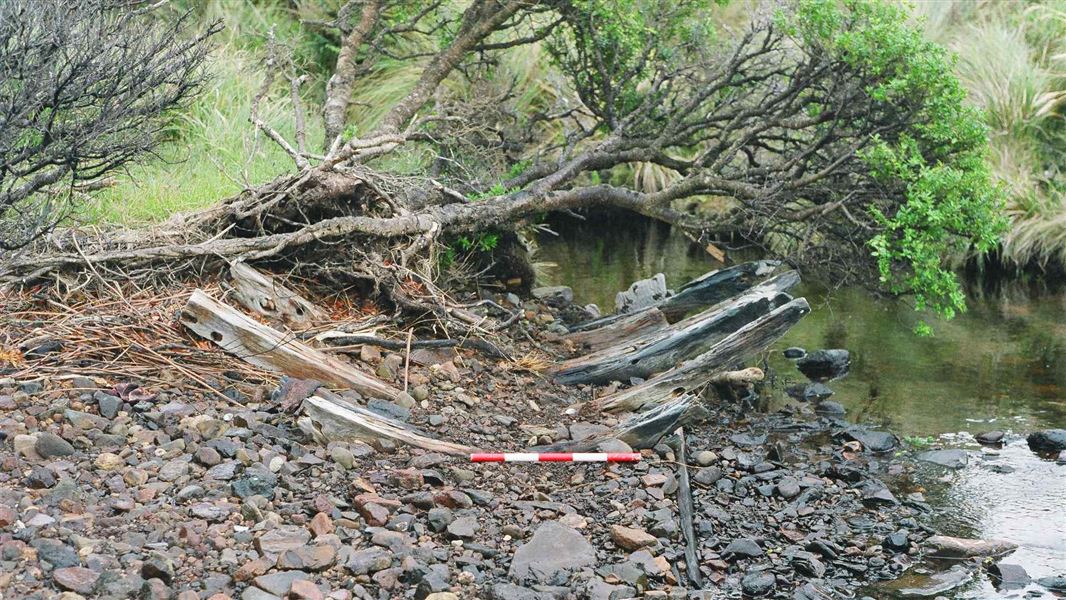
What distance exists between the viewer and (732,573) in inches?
168

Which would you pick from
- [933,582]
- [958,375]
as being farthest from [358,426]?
[958,375]

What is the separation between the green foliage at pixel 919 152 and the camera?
634cm

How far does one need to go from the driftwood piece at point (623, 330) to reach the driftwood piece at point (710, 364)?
76 cm

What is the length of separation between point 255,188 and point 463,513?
2645 millimetres

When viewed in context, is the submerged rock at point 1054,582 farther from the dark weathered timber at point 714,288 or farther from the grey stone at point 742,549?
the dark weathered timber at point 714,288

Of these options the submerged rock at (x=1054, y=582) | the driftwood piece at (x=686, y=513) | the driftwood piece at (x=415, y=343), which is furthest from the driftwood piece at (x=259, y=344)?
A: the submerged rock at (x=1054, y=582)

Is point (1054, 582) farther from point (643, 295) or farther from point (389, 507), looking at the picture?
point (643, 295)

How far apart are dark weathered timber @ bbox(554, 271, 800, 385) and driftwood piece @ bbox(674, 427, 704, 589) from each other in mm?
917

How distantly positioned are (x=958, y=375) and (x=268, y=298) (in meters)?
4.87

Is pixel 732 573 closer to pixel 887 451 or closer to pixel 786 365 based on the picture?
pixel 887 451

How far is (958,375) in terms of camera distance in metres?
7.68

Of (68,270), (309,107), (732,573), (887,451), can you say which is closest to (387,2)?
(309,107)

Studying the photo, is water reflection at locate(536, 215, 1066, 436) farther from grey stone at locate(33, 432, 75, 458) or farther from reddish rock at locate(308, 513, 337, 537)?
grey stone at locate(33, 432, 75, 458)

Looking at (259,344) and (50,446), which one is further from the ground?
(259,344)
